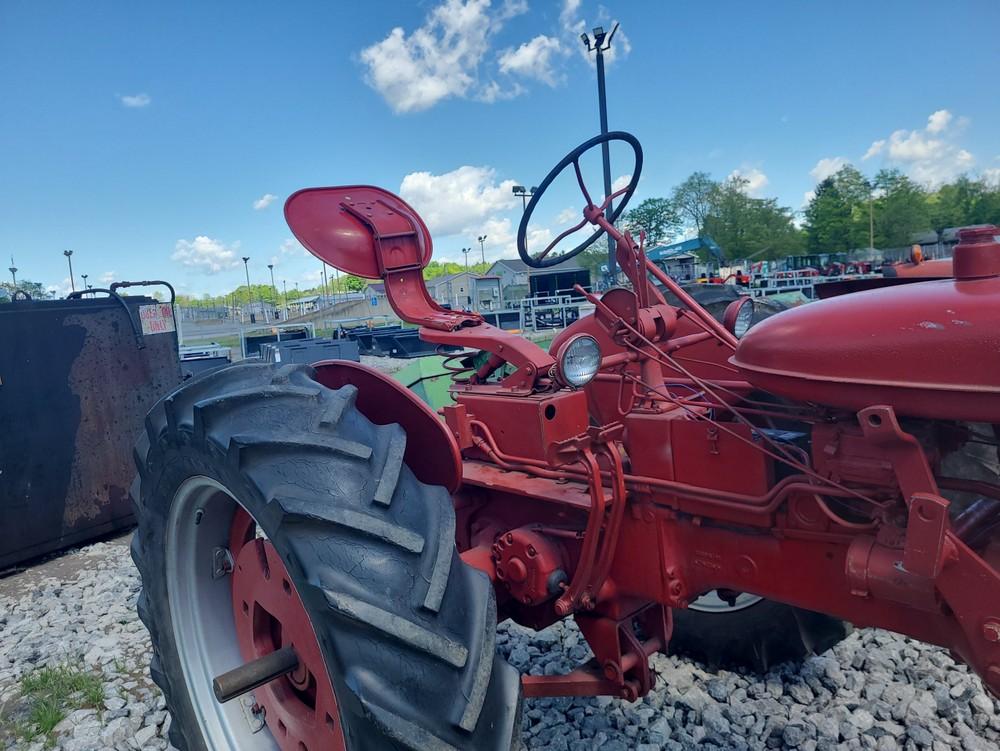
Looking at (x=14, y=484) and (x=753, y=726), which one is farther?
(x=14, y=484)

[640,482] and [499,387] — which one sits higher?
[499,387]

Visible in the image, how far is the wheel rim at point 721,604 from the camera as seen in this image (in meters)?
2.53

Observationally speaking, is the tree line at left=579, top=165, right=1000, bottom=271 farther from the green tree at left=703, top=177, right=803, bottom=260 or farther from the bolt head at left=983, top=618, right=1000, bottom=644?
the bolt head at left=983, top=618, right=1000, bottom=644

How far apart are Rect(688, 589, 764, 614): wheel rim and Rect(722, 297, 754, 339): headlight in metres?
0.93

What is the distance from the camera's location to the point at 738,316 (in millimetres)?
2260

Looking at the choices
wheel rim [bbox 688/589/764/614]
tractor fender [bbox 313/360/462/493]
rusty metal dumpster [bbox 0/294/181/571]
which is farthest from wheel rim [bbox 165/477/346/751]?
rusty metal dumpster [bbox 0/294/181/571]

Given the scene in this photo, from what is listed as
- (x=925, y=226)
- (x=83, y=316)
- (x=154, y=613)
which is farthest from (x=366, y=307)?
(x=154, y=613)

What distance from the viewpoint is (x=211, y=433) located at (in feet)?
5.29

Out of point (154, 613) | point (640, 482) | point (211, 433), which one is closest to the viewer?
point (211, 433)

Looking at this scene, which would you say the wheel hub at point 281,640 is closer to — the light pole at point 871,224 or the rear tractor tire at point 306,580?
the rear tractor tire at point 306,580

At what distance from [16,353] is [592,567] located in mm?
4201

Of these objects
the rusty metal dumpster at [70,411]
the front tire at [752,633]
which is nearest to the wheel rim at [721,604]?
the front tire at [752,633]

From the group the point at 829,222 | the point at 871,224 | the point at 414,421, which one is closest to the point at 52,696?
the point at 414,421

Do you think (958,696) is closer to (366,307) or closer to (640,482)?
(640,482)
